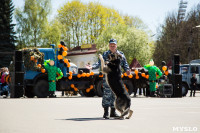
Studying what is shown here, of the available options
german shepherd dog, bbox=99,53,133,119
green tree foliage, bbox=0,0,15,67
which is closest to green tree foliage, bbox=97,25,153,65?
green tree foliage, bbox=0,0,15,67

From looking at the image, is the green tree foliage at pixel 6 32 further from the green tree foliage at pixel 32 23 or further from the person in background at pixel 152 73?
the person in background at pixel 152 73

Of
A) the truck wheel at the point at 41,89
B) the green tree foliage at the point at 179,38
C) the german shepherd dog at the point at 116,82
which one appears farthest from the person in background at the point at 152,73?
the green tree foliage at the point at 179,38

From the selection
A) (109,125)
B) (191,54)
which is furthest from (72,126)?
(191,54)

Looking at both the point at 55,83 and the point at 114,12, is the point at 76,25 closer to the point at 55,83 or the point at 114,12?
the point at 114,12

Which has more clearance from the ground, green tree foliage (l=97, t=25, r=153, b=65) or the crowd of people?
green tree foliage (l=97, t=25, r=153, b=65)

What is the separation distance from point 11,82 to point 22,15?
149 ft

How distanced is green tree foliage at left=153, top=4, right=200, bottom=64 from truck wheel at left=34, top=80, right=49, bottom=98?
3109 cm

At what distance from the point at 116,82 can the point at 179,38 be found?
44.2 meters

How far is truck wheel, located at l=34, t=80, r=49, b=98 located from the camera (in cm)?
2348

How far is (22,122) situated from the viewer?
9.65 meters


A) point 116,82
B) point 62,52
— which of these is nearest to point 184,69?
point 62,52

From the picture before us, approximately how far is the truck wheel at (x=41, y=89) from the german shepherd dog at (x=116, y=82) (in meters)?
13.3

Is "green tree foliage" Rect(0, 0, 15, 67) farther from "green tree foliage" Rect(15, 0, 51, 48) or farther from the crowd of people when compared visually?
the crowd of people

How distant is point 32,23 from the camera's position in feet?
223
